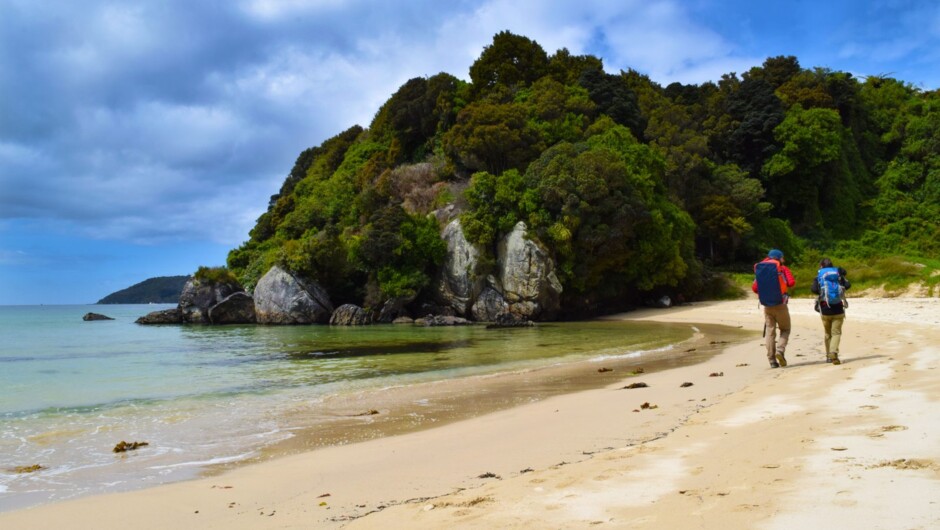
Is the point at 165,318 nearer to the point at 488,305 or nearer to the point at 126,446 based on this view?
the point at 488,305

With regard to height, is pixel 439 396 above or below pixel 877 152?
below

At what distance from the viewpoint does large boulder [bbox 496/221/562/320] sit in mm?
32000

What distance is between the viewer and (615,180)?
32500mm

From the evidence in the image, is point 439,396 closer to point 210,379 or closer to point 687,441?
point 687,441

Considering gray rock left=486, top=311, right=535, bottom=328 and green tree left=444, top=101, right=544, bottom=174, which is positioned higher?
green tree left=444, top=101, right=544, bottom=174

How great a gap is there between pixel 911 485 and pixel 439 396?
23.0 ft

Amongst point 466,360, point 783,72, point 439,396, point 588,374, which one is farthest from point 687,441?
point 783,72

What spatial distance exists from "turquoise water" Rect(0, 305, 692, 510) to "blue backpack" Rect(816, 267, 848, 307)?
213 inches

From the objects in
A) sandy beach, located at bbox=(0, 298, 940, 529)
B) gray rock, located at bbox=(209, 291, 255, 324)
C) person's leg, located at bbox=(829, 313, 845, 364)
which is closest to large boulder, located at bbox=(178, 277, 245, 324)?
gray rock, located at bbox=(209, 291, 255, 324)

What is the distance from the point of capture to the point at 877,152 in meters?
50.3

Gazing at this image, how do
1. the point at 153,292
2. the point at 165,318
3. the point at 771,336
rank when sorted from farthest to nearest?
the point at 153,292 < the point at 165,318 < the point at 771,336

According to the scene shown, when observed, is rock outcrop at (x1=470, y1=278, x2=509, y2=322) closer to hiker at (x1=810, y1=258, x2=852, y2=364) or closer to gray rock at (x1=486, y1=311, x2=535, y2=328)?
gray rock at (x1=486, y1=311, x2=535, y2=328)

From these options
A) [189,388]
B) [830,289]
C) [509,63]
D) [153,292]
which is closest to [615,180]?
[509,63]

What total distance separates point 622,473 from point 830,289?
783cm
